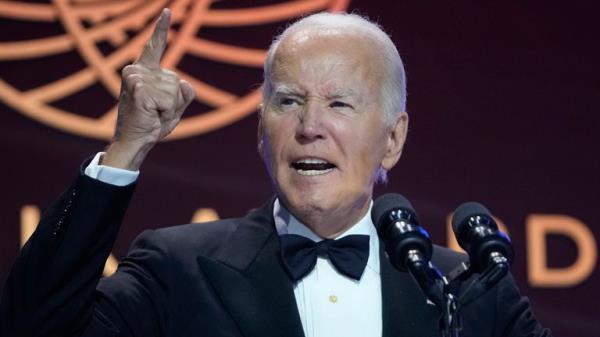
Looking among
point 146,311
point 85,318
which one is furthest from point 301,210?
point 85,318

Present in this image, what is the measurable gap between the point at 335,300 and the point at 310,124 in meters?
0.37

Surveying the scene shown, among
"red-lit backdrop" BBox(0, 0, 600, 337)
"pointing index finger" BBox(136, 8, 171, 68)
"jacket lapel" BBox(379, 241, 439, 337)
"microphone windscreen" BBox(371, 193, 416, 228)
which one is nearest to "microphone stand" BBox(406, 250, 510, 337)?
"microphone windscreen" BBox(371, 193, 416, 228)

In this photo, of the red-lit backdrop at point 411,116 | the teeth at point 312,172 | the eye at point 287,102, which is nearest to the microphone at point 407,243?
the teeth at point 312,172

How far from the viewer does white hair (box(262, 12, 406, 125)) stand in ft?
8.02

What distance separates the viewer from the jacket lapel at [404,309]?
90.7 inches

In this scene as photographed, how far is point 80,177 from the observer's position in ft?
6.61

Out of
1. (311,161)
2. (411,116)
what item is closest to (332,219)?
(311,161)

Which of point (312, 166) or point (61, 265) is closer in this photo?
point (61, 265)

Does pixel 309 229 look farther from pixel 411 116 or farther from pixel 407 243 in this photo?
pixel 411 116

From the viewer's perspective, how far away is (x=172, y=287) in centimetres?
230

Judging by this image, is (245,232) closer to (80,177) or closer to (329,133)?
(329,133)

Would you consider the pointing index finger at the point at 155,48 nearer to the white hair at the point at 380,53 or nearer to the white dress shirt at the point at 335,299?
the white hair at the point at 380,53

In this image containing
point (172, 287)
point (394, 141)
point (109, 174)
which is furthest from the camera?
point (394, 141)

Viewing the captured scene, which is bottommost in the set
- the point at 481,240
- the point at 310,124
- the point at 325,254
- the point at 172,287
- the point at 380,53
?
the point at 172,287
